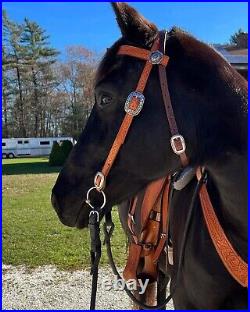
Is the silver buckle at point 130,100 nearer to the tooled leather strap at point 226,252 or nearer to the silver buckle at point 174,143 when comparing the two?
the silver buckle at point 174,143

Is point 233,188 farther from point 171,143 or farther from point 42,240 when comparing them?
point 42,240

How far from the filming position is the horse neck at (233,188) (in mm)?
1648

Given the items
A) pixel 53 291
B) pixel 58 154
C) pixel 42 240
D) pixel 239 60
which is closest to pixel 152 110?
pixel 53 291

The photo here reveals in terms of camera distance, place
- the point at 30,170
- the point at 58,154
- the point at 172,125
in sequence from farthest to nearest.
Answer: the point at 58,154 < the point at 30,170 < the point at 172,125

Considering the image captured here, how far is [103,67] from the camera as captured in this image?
65.7 inches

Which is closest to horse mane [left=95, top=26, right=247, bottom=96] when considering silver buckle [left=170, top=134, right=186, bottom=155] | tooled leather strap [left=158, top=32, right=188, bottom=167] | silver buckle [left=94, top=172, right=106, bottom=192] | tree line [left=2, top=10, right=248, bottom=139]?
tooled leather strap [left=158, top=32, right=188, bottom=167]

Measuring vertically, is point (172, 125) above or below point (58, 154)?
above

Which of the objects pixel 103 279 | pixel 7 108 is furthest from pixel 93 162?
pixel 7 108

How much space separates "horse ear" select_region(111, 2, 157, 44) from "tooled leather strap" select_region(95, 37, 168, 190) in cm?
5

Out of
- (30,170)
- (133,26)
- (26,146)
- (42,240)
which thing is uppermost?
(133,26)

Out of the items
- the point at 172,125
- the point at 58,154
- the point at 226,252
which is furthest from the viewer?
the point at 58,154

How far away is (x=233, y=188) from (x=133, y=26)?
87cm

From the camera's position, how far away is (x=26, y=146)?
131 feet

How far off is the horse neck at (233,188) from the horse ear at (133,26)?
0.66 m
